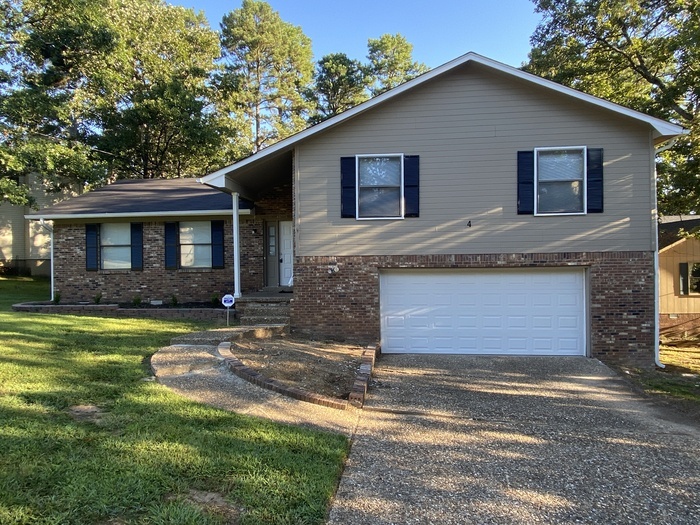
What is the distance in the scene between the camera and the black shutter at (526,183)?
9.16m

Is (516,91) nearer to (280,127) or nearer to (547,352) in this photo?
(547,352)

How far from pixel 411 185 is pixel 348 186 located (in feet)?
4.20

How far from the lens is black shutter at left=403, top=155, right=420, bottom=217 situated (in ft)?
30.9

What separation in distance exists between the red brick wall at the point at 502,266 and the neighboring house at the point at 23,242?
69.9ft

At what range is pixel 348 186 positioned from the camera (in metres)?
9.51

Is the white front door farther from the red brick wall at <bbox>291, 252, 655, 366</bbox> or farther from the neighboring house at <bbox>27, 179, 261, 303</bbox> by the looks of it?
the red brick wall at <bbox>291, 252, 655, 366</bbox>

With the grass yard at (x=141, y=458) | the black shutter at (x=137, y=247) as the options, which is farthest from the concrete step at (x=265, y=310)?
the grass yard at (x=141, y=458)

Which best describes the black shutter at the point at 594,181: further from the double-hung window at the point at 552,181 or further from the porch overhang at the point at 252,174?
the porch overhang at the point at 252,174

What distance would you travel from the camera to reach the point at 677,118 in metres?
13.8

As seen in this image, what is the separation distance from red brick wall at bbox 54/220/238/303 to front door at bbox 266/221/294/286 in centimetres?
106

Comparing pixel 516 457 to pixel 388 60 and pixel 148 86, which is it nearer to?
pixel 148 86

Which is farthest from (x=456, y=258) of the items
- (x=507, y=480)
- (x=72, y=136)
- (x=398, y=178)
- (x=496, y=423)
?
(x=72, y=136)

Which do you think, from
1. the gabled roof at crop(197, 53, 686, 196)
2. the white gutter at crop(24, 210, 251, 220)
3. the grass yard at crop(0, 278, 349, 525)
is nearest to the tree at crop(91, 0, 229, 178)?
the white gutter at crop(24, 210, 251, 220)

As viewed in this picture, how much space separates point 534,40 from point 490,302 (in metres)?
10.4
